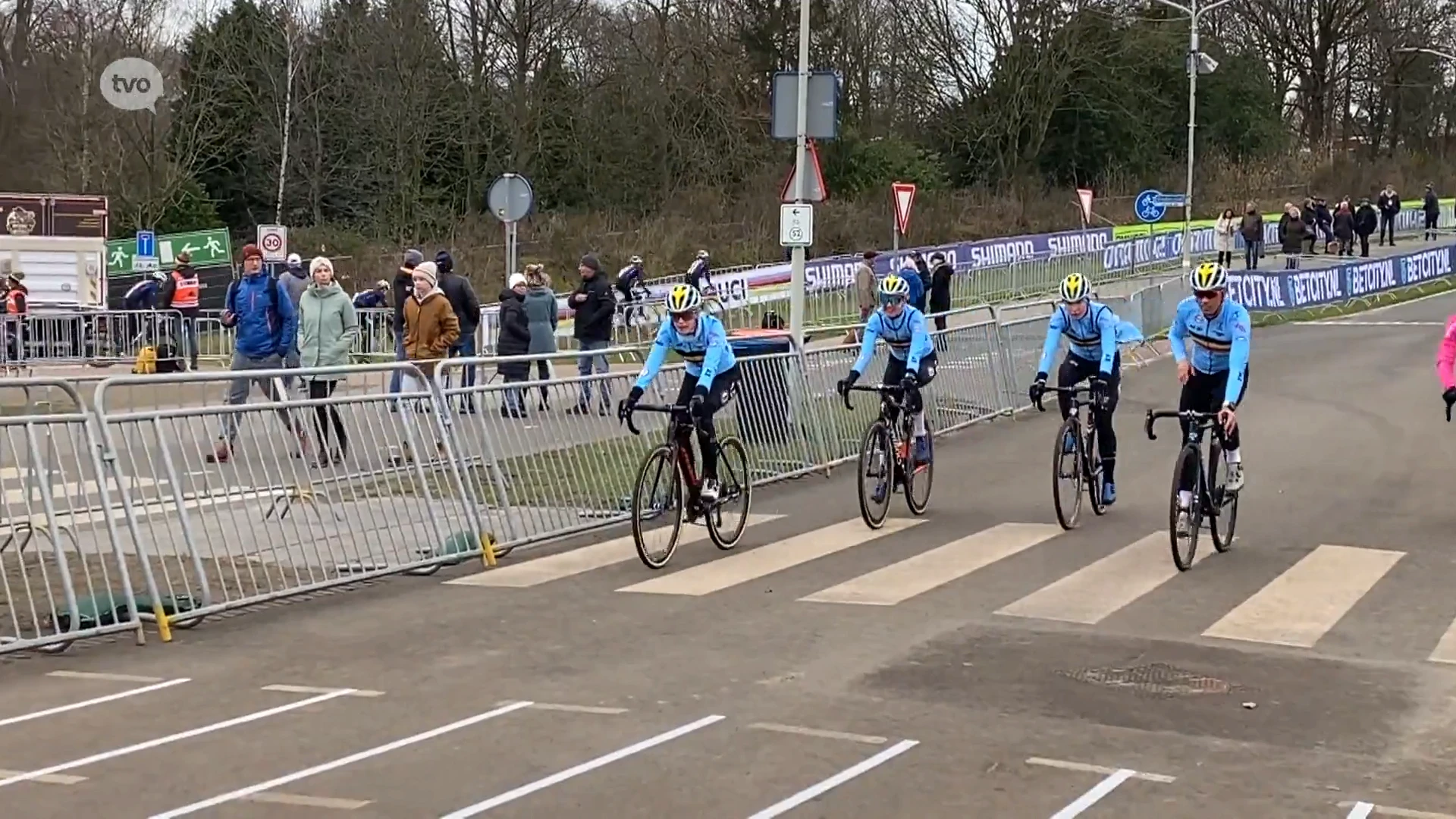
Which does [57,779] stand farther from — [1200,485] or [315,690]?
[1200,485]

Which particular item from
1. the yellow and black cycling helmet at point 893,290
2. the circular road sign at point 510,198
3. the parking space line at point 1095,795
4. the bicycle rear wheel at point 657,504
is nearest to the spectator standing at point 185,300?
the circular road sign at point 510,198

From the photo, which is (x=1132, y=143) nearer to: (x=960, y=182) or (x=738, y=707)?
(x=960, y=182)

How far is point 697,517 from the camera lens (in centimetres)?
1147

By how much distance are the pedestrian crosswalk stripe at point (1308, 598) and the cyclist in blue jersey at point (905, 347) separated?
3052mm

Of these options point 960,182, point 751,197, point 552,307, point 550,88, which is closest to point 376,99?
point 550,88

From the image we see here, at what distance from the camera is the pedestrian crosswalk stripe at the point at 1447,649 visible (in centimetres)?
853

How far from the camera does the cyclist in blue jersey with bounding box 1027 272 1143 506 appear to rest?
1257cm

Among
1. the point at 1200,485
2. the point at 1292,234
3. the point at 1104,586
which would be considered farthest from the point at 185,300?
the point at 1292,234

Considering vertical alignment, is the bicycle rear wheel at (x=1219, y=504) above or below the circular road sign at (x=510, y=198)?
below

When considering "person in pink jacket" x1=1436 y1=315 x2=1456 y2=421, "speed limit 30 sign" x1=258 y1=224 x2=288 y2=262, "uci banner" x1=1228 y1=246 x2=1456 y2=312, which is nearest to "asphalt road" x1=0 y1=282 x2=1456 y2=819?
"person in pink jacket" x1=1436 y1=315 x2=1456 y2=421

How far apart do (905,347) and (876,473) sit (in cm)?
114

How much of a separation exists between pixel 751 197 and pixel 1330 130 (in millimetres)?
33746

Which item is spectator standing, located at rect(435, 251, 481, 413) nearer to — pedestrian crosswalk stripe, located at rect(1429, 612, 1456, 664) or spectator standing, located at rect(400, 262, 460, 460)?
spectator standing, located at rect(400, 262, 460, 460)

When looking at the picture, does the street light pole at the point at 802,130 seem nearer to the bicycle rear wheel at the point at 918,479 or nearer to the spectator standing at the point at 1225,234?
the bicycle rear wheel at the point at 918,479
